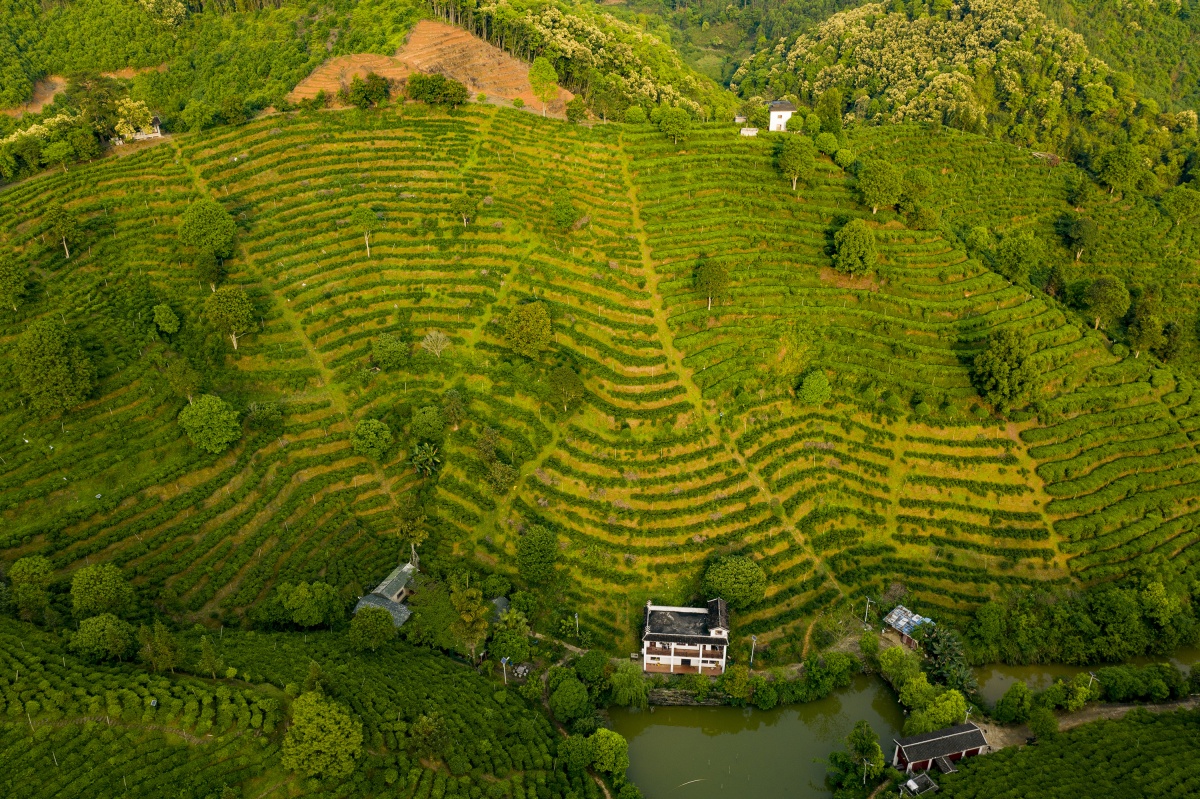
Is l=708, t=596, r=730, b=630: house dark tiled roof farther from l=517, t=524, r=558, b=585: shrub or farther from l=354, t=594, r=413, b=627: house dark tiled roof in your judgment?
l=354, t=594, r=413, b=627: house dark tiled roof

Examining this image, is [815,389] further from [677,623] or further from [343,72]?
[343,72]

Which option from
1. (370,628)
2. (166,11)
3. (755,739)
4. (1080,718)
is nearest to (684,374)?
(755,739)

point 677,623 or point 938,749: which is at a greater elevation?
point 677,623

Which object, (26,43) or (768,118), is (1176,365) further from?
(26,43)

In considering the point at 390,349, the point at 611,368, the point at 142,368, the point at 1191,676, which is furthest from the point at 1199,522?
the point at 142,368

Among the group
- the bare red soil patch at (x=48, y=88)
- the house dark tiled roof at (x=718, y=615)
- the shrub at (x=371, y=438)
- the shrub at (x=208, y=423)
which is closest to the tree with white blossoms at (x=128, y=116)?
the bare red soil patch at (x=48, y=88)

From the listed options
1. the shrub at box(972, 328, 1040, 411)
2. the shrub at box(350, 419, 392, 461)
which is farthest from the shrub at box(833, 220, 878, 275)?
the shrub at box(350, 419, 392, 461)
